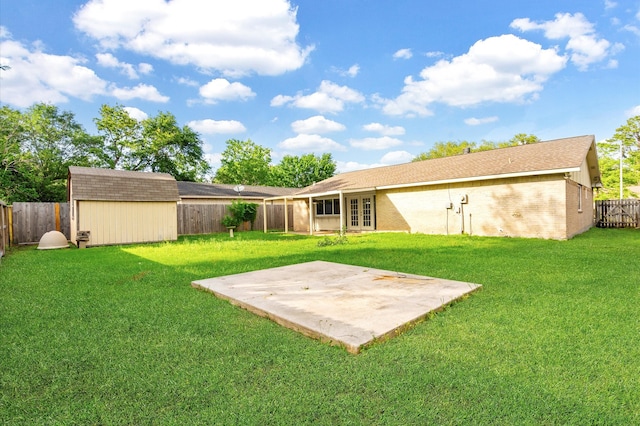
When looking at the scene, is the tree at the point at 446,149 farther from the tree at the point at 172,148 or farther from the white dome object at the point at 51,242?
the white dome object at the point at 51,242

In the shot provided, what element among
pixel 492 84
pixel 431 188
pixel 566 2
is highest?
pixel 492 84

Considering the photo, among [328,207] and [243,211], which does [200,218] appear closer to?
[243,211]

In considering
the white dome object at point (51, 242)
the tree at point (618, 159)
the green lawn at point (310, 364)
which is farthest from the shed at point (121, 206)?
the tree at point (618, 159)

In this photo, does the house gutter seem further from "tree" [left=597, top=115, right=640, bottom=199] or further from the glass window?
"tree" [left=597, top=115, right=640, bottom=199]

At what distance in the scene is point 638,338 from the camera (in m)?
2.66

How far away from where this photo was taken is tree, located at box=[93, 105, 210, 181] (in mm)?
28688

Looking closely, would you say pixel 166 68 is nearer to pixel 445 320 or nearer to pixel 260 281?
pixel 260 281

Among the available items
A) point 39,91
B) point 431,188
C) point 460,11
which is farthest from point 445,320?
point 39,91

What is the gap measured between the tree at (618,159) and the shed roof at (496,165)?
37.9 ft

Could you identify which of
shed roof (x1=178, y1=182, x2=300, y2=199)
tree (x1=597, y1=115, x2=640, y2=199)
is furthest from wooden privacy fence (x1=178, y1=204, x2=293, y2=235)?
tree (x1=597, y1=115, x2=640, y2=199)

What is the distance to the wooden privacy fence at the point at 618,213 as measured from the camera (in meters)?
15.6

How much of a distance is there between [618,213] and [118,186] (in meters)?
23.7

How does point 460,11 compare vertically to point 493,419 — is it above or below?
above

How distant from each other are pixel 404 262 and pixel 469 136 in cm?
3817
